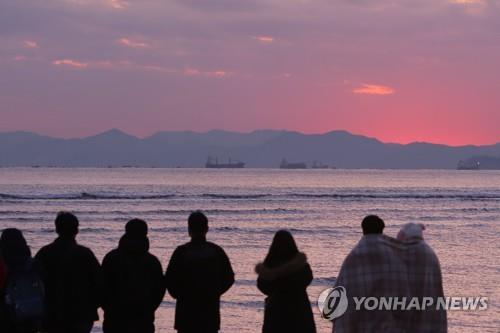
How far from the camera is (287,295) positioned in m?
6.59

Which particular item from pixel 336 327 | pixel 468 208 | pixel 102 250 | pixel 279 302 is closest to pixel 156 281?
pixel 279 302

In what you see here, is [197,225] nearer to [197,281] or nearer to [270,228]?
[197,281]

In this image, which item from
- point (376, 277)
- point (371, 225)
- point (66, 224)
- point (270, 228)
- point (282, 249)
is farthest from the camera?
point (270, 228)

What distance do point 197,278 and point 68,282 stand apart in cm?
102

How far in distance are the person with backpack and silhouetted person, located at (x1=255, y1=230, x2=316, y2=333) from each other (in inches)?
65.7

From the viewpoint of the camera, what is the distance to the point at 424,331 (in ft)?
20.1

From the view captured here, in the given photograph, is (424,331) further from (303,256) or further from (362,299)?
(303,256)

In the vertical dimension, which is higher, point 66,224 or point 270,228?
point 66,224

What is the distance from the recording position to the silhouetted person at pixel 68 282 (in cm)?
677

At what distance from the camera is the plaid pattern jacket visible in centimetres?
602

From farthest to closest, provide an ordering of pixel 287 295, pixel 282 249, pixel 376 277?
1. pixel 287 295
2. pixel 282 249
3. pixel 376 277

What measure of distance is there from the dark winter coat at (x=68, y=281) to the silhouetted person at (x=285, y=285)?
4.37 feet

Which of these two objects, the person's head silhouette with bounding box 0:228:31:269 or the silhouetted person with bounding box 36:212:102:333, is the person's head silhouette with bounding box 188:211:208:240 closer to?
the silhouetted person with bounding box 36:212:102:333

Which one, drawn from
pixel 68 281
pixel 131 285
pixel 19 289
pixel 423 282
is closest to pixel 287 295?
pixel 423 282
